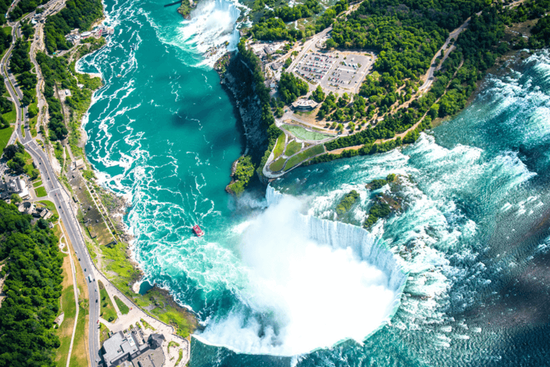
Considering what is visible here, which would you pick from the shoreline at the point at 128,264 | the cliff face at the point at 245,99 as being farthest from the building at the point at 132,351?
the cliff face at the point at 245,99

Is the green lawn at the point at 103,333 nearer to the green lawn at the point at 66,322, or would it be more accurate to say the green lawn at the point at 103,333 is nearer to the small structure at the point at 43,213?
the green lawn at the point at 66,322

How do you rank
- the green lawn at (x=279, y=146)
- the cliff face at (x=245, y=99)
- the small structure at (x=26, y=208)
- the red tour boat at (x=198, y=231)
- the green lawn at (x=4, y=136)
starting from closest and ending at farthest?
the red tour boat at (x=198, y=231), the small structure at (x=26, y=208), the green lawn at (x=279, y=146), the cliff face at (x=245, y=99), the green lawn at (x=4, y=136)

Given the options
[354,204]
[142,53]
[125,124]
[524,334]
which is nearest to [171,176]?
[125,124]

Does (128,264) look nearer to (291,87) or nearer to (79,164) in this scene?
(79,164)

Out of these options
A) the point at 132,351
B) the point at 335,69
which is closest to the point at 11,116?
the point at 132,351

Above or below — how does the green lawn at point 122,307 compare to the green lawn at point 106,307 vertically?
below

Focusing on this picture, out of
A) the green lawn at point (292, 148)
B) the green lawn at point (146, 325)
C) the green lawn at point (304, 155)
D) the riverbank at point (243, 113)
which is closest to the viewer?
the green lawn at point (146, 325)

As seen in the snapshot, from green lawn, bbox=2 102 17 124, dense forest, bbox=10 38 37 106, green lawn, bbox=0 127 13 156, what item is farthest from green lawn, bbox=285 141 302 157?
green lawn, bbox=2 102 17 124
